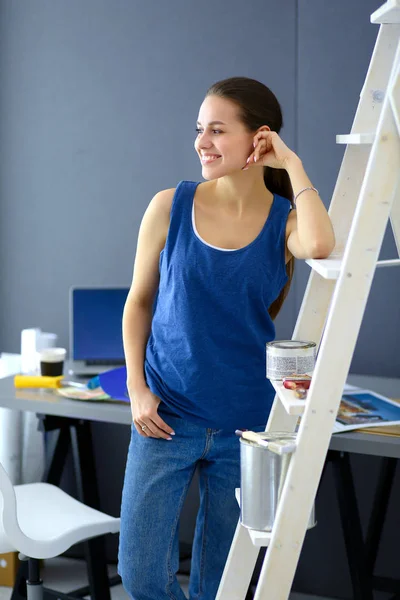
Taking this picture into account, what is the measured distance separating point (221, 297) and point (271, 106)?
1.37 ft

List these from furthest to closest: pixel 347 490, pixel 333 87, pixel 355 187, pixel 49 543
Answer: pixel 333 87
pixel 347 490
pixel 49 543
pixel 355 187

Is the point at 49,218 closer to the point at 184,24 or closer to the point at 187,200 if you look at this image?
the point at 184,24

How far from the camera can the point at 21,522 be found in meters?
2.11

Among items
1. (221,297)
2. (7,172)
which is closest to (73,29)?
(7,172)

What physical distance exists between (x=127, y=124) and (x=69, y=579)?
1.70 m

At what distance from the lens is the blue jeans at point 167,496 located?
1695 millimetres

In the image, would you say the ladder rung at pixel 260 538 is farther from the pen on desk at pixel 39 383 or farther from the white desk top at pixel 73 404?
the pen on desk at pixel 39 383

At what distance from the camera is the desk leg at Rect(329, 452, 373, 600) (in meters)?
2.40

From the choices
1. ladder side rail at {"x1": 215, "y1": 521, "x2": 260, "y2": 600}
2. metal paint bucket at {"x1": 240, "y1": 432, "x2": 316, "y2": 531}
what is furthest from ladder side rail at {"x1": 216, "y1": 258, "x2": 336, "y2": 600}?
metal paint bucket at {"x1": 240, "y1": 432, "x2": 316, "y2": 531}

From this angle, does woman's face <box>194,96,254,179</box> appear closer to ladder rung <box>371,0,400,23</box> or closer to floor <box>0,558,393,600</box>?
ladder rung <box>371,0,400,23</box>

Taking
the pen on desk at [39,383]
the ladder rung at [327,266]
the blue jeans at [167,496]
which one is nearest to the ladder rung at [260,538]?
the blue jeans at [167,496]

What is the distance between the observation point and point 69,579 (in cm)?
303

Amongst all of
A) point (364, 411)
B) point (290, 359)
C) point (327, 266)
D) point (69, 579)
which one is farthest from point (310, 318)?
point (69, 579)

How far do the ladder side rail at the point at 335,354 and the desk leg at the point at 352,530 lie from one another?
3.80ft
